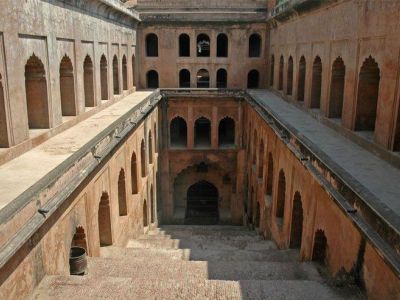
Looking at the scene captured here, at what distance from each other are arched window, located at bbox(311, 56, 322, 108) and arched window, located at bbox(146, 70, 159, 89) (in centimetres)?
1128

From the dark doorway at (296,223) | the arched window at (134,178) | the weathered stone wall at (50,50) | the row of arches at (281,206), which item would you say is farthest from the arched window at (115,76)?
the dark doorway at (296,223)

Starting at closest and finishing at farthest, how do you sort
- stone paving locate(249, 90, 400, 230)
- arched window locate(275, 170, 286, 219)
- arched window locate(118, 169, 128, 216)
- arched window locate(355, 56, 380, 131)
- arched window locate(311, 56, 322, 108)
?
1. stone paving locate(249, 90, 400, 230)
2. arched window locate(355, 56, 380, 131)
3. arched window locate(275, 170, 286, 219)
4. arched window locate(118, 169, 128, 216)
5. arched window locate(311, 56, 322, 108)

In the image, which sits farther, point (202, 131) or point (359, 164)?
point (202, 131)

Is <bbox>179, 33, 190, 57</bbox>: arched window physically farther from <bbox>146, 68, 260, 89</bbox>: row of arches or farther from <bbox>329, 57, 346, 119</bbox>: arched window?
<bbox>329, 57, 346, 119</bbox>: arched window

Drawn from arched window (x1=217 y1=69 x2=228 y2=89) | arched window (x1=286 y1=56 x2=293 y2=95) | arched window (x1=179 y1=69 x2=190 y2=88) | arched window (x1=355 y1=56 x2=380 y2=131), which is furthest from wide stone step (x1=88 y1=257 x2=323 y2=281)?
arched window (x1=217 y1=69 x2=228 y2=89)

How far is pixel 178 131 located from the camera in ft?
80.7

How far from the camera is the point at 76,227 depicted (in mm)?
8523

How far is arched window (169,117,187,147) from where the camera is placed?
23641mm

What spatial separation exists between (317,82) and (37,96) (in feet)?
27.4

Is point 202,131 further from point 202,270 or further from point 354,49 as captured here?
point 202,270

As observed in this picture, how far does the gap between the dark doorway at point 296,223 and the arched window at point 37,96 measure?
6.26 metres

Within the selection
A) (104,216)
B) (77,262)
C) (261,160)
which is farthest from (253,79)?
(77,262)

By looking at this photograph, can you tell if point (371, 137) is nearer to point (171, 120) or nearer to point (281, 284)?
point (281, 284)

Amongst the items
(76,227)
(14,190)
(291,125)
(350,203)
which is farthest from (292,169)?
(14,190)
